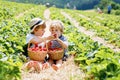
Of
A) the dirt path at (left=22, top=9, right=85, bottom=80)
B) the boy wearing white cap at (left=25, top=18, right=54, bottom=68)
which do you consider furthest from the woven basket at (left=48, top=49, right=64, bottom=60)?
the dirt path at (left=22, top=9, right=85, bottom=80)

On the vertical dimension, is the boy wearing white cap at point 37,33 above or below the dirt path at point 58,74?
above

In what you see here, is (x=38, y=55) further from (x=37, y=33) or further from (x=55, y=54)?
(x=37, y=33)

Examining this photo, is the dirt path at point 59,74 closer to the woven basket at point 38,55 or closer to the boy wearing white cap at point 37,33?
the woven basket at point 38,55

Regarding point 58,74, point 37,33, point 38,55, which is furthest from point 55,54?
point 58,74

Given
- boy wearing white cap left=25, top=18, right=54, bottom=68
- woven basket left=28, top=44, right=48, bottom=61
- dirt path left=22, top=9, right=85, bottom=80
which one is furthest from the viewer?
boy wearing white cap left=25, top=18, right=54, bottom=68

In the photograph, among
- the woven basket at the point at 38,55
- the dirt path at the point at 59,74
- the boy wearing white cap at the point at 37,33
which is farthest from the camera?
the boy wearing white cap at the point at 37,33

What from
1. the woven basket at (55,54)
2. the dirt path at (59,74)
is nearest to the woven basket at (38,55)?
the woven basket at (55,54)

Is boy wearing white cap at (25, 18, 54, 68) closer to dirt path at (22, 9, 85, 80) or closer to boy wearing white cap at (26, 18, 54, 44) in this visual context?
boy wearing white cap at (26, 18, 54, 44)

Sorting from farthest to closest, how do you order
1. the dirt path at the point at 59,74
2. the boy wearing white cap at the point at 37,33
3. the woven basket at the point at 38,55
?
the boy wearing white cap at the point at 37,33 → the woven basket at the point at 38,55 → the dirt path at the point at 59,74

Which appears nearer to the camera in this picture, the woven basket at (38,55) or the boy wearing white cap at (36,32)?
the woven basket at (38,55)

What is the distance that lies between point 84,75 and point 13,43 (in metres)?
2.19

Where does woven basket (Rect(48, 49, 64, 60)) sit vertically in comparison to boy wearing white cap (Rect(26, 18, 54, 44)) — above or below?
below

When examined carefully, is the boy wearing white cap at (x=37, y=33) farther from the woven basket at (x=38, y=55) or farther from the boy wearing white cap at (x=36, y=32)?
the woven basket at (x=38, y=55)

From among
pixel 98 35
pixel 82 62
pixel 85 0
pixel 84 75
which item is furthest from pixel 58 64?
pixel 85 0
